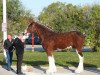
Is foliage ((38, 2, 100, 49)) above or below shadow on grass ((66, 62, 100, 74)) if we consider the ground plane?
above

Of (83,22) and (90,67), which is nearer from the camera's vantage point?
(90,67)

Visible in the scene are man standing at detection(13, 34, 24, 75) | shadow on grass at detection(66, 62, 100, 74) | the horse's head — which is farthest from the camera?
shadow on grass at detection(66, 62, 100, 74)

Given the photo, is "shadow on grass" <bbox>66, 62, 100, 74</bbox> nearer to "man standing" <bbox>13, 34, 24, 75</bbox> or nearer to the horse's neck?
the horse's neck

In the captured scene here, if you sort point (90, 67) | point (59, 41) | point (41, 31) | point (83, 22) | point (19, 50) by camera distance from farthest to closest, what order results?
point (83, 22) < point (90, 67) < point (41, 31) < point (59, 41) < point (19, 50)

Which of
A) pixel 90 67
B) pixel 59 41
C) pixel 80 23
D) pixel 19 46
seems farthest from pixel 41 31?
pixel 80 23

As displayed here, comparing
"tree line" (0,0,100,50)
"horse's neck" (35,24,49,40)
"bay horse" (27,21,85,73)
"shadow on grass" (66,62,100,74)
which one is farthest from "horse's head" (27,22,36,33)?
"tree line" (0,0,100,50)

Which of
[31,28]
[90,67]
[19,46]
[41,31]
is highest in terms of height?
[31,28]

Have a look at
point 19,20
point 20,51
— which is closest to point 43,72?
point 20,51

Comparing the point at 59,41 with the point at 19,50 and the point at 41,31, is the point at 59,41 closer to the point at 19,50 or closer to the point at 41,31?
the point at 41,31

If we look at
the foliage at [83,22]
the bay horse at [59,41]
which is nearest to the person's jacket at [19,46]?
the bay horse at [59,41]

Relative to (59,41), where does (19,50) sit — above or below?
below

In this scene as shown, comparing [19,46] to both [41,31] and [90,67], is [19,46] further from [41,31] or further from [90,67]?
[90,67]

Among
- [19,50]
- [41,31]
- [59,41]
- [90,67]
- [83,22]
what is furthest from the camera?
[83,22]

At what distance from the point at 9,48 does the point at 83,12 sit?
15.5 metres
